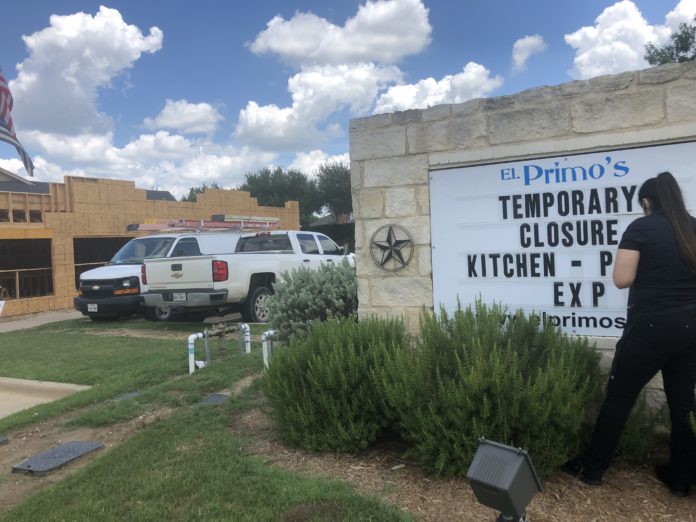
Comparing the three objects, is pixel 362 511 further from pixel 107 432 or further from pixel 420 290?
pixel 107 432

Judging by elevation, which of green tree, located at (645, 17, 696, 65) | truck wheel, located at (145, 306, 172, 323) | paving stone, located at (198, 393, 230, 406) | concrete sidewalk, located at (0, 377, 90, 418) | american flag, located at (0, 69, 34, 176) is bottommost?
concrete sidewalk, located at (0, 377, 90, 418)

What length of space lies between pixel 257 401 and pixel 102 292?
29.6 ft

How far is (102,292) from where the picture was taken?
13.2m

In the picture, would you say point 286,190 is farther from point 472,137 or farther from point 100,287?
point 472,137

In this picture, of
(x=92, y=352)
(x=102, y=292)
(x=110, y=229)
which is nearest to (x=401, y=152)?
(x=92, y=352)

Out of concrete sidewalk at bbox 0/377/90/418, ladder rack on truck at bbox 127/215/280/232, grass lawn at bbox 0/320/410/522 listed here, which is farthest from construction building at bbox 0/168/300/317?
grass lawn at bbox 0/320/410/522

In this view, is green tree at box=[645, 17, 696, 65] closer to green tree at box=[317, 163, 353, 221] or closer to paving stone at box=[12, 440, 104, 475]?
paving stone at box=[12, 440, 104, 475]

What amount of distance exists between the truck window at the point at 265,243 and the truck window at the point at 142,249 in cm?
179

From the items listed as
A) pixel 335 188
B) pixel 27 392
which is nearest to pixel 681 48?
pixel 27 392

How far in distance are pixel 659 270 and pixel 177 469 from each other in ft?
10.6

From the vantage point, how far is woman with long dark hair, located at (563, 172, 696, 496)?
10.1 ft

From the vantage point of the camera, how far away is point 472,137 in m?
4.50

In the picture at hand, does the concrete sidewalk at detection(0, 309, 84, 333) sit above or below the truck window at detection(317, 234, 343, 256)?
below

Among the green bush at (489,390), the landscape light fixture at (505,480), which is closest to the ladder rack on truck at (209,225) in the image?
the green bush at (489,390)
